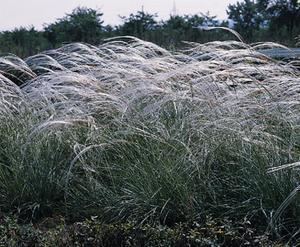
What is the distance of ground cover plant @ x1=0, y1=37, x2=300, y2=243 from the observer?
4.97 meters

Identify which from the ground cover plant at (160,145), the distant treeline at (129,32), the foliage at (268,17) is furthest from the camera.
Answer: the foliage at (268,17)

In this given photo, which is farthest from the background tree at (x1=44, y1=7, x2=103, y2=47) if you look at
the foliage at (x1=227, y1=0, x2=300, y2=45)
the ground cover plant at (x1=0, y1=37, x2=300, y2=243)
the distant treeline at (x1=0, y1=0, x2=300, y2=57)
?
the ground cover plant at (x1=0, y1=37, x2=300, y2=243)

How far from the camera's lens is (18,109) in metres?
6.77

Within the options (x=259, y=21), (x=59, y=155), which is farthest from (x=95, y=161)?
(x=259, y=21)

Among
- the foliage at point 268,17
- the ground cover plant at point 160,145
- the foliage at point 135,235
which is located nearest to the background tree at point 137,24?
the foliage at point 268,17

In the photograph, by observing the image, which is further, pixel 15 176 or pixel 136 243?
pixel 15 176

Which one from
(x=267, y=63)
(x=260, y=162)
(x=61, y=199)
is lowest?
(x=61, y=199)

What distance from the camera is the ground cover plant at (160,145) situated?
497 cm

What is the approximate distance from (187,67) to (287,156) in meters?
1.36

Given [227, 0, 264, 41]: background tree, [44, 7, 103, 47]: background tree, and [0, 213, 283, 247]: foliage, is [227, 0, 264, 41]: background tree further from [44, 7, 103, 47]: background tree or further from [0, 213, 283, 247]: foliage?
[0, 213, 283, 247]: foliage

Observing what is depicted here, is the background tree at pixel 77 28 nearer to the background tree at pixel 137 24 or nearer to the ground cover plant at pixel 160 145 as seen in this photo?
the background tree at pixel 137 24

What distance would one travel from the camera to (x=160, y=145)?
18.1ft

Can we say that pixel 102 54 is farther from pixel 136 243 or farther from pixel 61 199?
pixel 136 243

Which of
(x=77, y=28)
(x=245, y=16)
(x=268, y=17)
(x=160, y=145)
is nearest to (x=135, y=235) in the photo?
(x=160, y=145)
